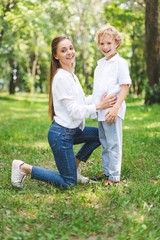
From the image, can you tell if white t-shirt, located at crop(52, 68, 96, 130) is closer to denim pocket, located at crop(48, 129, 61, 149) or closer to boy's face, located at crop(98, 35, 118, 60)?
denim pocket, located at crop(48, 129, 61, 149)

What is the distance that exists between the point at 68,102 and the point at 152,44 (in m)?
9.99

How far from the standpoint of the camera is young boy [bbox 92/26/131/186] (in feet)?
11.2

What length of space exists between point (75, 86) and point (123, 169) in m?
1.53

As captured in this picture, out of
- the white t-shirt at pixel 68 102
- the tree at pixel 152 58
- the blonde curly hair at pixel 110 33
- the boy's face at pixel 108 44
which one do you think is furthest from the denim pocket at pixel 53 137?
the tree at pixel 152 58

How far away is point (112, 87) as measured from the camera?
11.4 ft

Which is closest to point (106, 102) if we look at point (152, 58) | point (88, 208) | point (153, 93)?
point (88, 208)

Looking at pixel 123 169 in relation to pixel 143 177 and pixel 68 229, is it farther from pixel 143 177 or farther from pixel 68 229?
pixel 68 229

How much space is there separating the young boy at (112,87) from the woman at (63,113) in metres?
0.12

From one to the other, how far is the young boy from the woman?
12 centimetres

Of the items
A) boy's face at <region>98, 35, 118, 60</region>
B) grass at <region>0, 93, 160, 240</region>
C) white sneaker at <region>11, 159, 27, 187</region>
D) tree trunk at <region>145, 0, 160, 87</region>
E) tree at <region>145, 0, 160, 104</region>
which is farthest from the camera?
tree at <region>145, 0, 160, 104</region>

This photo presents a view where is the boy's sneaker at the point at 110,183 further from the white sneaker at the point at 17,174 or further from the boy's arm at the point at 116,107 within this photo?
the white sneaker at the point at 17,174

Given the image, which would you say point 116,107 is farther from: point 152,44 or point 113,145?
point 152,44

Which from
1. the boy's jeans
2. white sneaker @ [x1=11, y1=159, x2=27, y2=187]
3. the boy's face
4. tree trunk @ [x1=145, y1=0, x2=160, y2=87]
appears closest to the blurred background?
tree trunk @ [x1=145, y1=0, x2=160, y2=87]

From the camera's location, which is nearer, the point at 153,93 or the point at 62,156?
the point at 62,156
